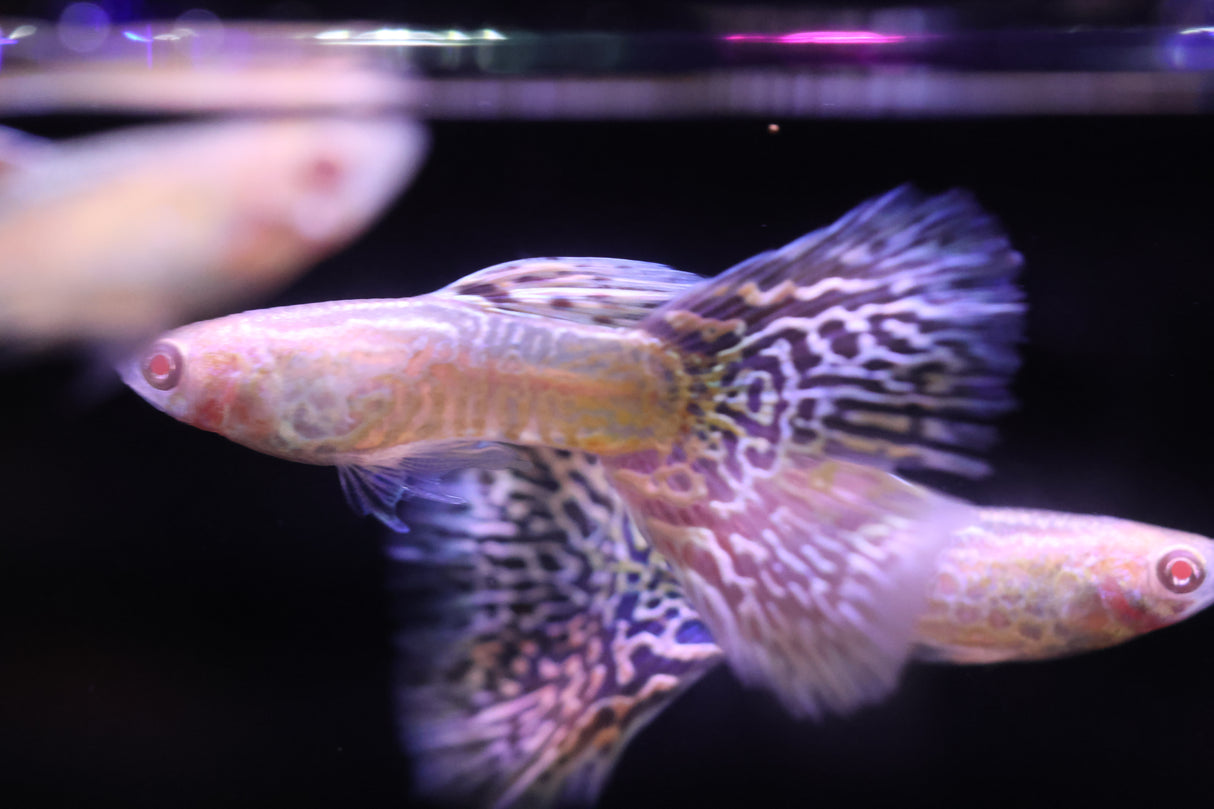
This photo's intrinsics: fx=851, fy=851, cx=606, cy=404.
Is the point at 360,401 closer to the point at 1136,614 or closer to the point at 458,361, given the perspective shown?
the point at 458,361

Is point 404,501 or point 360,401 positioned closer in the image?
point 360,401

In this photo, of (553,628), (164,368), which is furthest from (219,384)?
(553,628)

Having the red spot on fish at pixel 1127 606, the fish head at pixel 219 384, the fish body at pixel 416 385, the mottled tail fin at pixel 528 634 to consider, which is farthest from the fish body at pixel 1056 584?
the fish head at pixel 219 384

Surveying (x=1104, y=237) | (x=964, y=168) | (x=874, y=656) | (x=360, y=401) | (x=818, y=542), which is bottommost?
(x=874, y=656)

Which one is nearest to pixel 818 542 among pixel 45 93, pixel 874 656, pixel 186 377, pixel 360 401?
pixel 874 656

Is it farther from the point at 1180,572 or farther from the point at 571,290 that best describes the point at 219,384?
the point at 1180,572

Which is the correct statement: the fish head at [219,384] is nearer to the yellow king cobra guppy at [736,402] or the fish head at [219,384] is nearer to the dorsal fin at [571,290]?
the yellow king cobra guppy at [736,402]

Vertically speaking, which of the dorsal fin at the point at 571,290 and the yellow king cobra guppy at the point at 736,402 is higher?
the dorsal fin at the point at 571,290

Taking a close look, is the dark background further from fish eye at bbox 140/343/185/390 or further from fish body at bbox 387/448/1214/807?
fish eye at bbox 140/343/185/390
